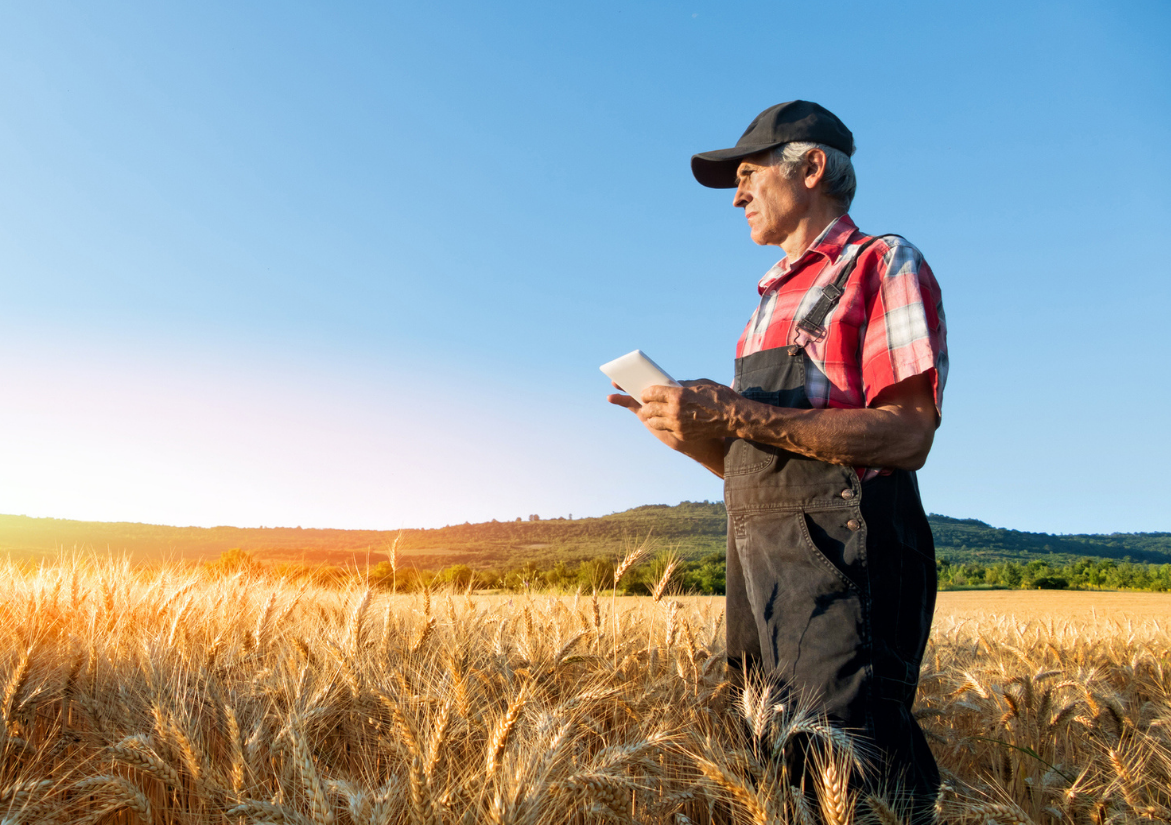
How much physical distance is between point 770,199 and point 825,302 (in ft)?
1.82

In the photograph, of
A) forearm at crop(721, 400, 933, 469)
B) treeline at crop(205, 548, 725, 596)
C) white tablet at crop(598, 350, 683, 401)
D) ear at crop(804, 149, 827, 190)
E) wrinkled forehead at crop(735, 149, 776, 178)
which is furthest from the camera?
treeline at crop(205, 548, 725, 596)

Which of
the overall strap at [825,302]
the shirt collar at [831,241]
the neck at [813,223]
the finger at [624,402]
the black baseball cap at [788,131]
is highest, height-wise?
the black baseball cap at [788,131]

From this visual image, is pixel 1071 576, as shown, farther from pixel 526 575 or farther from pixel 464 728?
pixel 464 728

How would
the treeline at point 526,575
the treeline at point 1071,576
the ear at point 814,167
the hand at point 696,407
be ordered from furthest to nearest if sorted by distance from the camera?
1. the treeline at point 1071,576
2. the treeline at point 526,575
3. the ear at point 814,167
4. the hand at point 696,407

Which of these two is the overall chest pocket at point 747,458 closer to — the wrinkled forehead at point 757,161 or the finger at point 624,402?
the finger at point 624,402

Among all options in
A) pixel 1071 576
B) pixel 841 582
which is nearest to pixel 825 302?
pixel 841 582

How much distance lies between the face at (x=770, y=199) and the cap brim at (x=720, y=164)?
0.06 meters

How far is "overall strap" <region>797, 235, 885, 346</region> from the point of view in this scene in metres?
2.14

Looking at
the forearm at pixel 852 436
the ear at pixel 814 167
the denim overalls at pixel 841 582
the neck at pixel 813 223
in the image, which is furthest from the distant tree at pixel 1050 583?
the forearm at pixel 852 436

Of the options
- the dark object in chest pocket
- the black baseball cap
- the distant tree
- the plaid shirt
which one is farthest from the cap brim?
the distant tree

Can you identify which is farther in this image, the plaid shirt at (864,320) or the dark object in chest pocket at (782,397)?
the dark object in chest pocket at (782,397)

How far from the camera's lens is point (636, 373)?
2.30m

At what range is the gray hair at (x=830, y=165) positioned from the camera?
7.88 feet

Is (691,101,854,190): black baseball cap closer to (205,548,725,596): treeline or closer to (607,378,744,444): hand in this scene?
(607,378,744,444): hand
